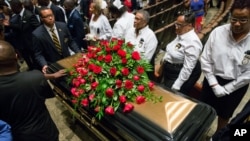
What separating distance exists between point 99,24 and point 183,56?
1674mm

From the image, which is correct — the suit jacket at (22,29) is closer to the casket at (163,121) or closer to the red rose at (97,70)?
the red rose at (97,70)

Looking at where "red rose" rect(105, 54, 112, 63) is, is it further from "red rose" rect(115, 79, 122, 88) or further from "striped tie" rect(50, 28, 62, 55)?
"striped tie" rect(50, 28, 62, 55)

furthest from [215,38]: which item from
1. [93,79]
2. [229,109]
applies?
[93,79]

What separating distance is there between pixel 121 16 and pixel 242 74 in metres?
1.93

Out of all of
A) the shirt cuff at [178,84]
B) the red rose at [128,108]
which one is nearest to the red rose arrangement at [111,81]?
the red rose at [128,108]

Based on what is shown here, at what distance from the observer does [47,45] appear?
8.38 feet

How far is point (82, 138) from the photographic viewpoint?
2533 mm

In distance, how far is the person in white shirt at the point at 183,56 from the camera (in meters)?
2.07

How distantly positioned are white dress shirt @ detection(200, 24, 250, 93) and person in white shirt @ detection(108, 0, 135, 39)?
4.44 ft

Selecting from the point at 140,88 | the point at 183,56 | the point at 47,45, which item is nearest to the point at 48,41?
the point at 47,45

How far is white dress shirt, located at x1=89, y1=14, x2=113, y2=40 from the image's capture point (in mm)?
3359

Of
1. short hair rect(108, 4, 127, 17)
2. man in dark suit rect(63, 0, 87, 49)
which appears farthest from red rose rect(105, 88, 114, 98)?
man in dark suit rect(63, 0, 87, 49)

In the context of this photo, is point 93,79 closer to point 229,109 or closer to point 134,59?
point 134,59

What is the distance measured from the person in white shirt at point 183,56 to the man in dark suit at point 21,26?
2.29 m
